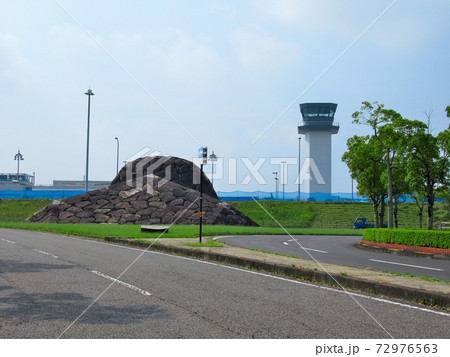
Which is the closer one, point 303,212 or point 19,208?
point 19,208

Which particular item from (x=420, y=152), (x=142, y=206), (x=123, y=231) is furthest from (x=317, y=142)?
(x=123, y=231)

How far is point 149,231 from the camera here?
85.0 feet

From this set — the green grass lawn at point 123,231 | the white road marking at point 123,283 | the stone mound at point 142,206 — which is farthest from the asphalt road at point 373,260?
the stone mound at point 142,206

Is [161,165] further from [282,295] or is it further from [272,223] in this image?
[282,295]

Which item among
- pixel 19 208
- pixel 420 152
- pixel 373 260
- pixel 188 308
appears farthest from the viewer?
pixel 19 208

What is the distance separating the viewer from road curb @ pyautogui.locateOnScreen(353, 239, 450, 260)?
18144 millimetres

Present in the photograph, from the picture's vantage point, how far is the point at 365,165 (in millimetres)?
39531

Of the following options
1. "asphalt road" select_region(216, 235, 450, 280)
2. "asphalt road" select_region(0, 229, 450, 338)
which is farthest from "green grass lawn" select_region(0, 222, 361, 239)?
"asphalt road" select_region(0, 229, 450, 338)

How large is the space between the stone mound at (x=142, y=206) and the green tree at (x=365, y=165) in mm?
11655

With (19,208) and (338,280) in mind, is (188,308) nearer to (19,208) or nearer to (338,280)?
(338,280)

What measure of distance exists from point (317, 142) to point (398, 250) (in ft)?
237

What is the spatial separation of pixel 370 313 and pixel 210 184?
49598mm

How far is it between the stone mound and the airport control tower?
4445 centimetres
